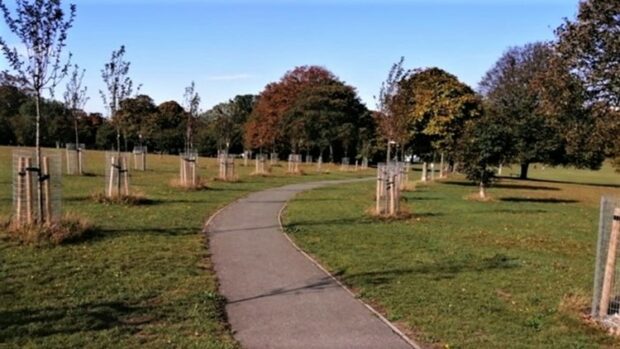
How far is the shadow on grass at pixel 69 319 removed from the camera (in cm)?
605

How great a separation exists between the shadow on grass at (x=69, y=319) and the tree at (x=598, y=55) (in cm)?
1741

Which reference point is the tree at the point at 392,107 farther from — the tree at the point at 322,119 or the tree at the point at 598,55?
the tree at the point at 322,119

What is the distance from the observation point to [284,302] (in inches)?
304

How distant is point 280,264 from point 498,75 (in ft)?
204

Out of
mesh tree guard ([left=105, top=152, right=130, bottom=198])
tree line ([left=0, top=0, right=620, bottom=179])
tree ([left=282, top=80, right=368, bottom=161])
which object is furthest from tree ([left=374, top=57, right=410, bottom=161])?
tree ([left=282, top=80, right=368, bottom=161])

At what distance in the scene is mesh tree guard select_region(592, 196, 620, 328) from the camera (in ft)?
23.3

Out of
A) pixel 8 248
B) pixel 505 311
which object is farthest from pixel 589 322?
pixel 8 248

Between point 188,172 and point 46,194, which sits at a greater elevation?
point 46,194

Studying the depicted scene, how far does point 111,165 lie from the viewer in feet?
60.6

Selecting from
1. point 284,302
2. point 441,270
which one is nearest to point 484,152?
point 441,270

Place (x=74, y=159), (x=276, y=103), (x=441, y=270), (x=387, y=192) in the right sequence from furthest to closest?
1. (x=276, y=103)
2. (x=74, y=159)
3. (x=387, y=192)
4. (x=441, y=270)

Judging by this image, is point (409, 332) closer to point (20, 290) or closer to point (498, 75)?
point (20, 290)

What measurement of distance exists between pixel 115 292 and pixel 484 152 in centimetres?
2495

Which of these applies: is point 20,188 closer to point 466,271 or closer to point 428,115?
point 466,271
